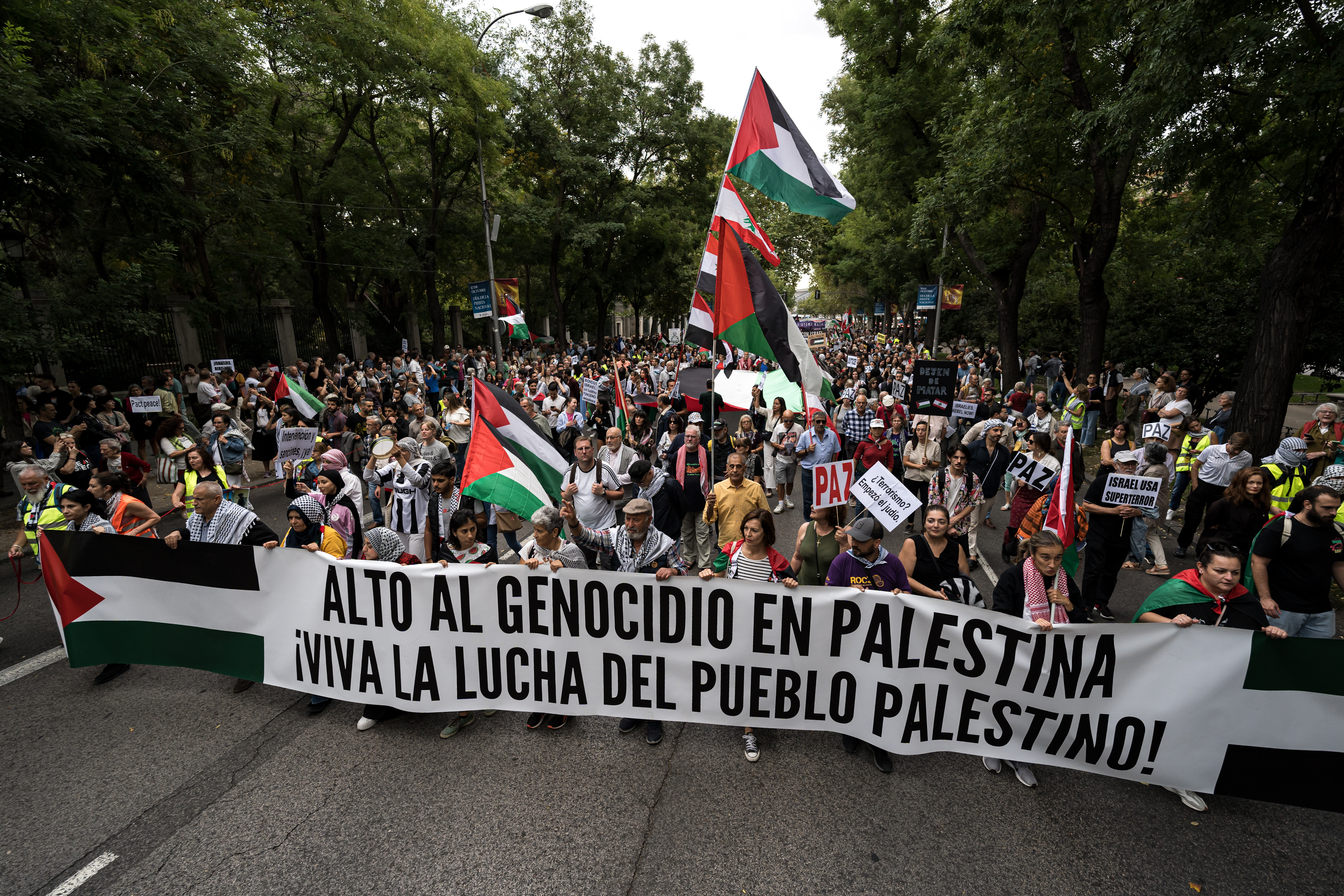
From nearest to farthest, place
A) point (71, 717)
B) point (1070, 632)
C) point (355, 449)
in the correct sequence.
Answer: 1. point (1070, 632)
2. point (71, 717)
3. point (355, 449)

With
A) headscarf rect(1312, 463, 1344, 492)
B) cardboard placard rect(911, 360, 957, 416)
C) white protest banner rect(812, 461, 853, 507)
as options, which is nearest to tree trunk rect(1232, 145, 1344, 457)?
headscarf rect(1312, 463, 1344, 492)

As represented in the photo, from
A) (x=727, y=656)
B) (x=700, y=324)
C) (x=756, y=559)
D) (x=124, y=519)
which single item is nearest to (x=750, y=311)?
(x=700, y=324)

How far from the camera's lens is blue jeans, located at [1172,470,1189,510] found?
896 centimetres

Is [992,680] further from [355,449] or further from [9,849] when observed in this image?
[355,449]

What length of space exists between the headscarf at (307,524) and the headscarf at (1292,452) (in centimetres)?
961

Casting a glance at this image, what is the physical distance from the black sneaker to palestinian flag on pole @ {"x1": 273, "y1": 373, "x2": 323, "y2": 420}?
580 centimetres

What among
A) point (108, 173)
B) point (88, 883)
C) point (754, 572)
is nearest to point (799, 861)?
point (754, 572)

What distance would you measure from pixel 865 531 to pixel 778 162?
13.0 feet

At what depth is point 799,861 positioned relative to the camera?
11.4ft

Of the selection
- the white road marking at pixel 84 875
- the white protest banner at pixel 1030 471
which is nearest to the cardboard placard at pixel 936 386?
the white protest banner at pixel 1030 471

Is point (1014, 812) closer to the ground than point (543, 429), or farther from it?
closer to the ground

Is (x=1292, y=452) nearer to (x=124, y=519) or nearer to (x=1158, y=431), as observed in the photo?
(x=1158, y=431)

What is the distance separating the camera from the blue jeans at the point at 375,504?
27.3ft

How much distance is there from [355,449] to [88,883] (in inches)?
305
